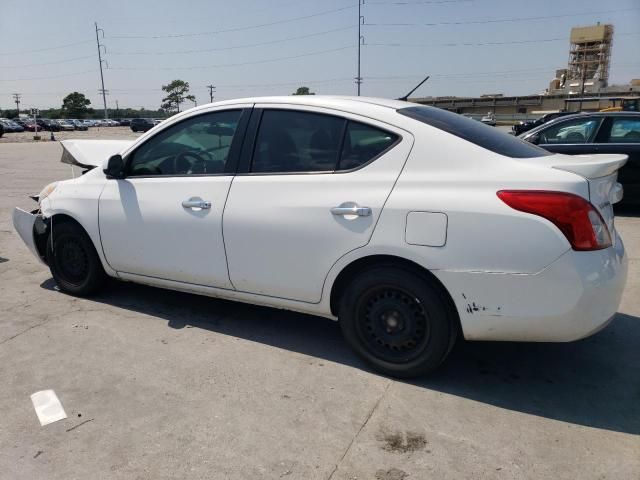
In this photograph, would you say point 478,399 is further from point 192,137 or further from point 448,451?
point 192,137

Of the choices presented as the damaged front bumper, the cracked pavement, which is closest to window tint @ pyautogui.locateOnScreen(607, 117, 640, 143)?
the cracked pavement

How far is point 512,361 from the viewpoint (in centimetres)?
339

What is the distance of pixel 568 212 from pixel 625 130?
6.48m

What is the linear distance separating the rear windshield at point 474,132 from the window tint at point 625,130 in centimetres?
548

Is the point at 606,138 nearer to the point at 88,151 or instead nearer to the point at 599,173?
the point at 599,173

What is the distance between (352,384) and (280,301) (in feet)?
2.45

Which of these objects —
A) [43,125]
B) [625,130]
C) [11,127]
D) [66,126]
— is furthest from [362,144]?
[66,126]

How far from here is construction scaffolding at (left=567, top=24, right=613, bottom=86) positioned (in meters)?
118

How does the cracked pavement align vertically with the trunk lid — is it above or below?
below

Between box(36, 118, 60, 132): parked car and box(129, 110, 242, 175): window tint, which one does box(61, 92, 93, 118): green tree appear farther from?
box(129, 110, 242, 175): window tint

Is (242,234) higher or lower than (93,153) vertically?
lower

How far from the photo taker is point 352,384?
A: 3.09 meters

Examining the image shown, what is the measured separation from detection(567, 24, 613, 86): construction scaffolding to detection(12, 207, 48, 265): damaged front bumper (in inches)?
5193

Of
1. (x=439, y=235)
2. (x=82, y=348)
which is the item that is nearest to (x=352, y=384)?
(x=439, y=235)
